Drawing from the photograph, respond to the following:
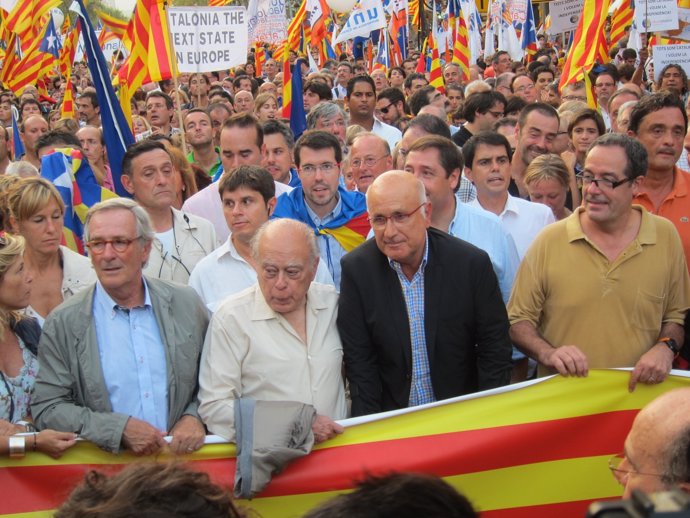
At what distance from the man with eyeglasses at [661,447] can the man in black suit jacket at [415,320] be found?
162cm

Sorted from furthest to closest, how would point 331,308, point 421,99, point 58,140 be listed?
point 421,99 < point 58,140 < point 331,308

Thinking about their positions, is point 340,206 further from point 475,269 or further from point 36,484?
point 36,484

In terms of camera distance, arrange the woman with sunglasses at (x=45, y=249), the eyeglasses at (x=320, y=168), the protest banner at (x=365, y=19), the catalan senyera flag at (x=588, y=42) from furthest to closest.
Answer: the protest banner at (x=365, y=19)
the catalan senyera flag at (x=588, y=42)
the eyeglasses at (x=320, y=168)
the woman with sunglasses at (x=45, y=249)

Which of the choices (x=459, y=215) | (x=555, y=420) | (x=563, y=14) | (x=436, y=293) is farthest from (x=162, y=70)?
(x=563, y=14)

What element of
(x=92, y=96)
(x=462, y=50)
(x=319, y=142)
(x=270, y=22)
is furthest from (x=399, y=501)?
(x=270, y=22)

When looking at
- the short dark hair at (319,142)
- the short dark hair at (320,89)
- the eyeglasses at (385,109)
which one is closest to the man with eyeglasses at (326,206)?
the short dark hair at (319,142)

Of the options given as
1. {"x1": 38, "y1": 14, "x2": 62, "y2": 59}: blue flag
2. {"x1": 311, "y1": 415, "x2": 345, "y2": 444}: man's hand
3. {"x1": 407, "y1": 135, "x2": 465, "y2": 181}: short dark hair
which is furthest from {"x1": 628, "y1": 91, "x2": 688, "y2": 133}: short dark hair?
{"x1": 38, "y1": 14, "x2": 62, "y2": 59}: blue flag

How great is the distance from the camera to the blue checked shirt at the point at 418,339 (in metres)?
4.16

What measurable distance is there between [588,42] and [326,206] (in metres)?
6.29

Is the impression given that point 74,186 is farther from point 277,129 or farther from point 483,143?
point 483,143

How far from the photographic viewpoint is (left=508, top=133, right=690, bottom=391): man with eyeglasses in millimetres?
4238

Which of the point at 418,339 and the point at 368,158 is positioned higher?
the point at 368,158

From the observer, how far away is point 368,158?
666cm

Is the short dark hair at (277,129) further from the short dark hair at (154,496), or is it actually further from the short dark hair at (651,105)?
the short dark hair at (154,496)
